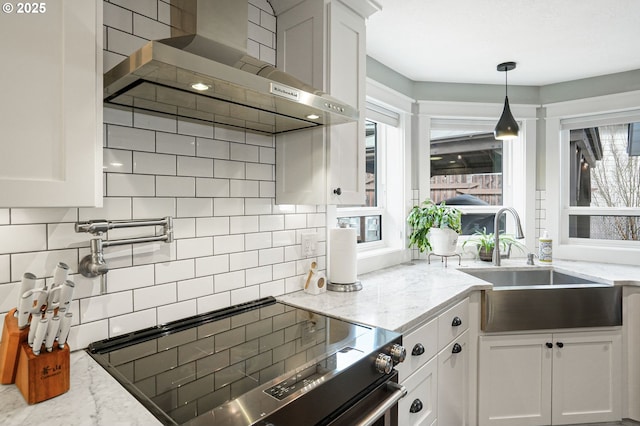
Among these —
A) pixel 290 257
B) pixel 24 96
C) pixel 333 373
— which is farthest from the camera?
pixel 290 257

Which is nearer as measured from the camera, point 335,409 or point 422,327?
point 335,409

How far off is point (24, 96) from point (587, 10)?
2525 mm

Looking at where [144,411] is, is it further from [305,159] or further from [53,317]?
[305,159]

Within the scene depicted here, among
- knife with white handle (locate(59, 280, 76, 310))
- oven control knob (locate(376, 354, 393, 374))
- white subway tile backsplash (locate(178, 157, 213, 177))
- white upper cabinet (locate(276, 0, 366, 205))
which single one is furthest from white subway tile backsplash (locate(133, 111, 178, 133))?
oven control knob (locate(376, 354, 393, 374))

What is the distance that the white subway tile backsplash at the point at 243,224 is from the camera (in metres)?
1.66

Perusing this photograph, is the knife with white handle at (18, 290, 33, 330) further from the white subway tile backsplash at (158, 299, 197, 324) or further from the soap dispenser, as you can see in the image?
the soap dispenser

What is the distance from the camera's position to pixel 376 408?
3.93 feet

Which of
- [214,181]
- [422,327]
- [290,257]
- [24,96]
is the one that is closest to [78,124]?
[24,96]

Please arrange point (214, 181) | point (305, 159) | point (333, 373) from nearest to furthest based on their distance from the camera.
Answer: point (333, 373) < point (214, 181) < point (305, 159)

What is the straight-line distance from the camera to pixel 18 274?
3.56 ft

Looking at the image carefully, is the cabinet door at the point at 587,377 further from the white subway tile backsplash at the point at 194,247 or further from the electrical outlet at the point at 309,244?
the white subway tile backsplash at the point at 194,247

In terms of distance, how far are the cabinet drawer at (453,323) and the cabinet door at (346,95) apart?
73cm

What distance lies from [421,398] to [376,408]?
23.8 inches

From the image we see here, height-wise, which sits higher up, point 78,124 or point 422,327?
point 78,124
